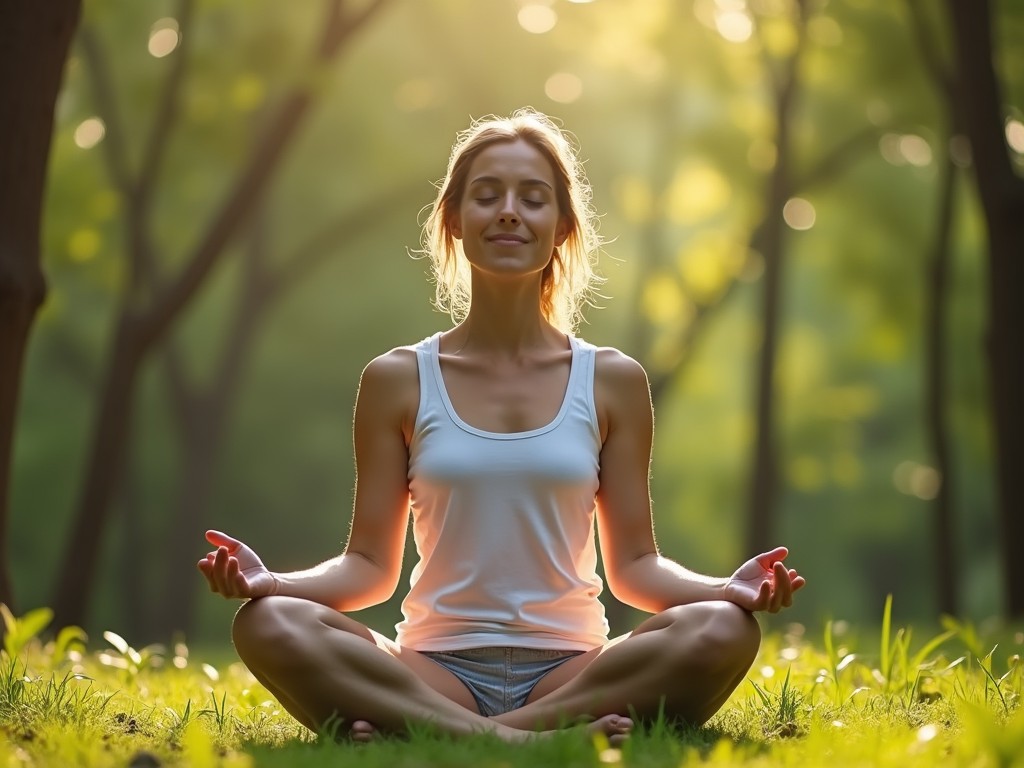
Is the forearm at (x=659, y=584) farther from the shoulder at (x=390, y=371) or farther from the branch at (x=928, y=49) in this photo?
the branch at (x=928, y=49)

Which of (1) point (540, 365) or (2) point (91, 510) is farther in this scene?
(2) point (91, 510)

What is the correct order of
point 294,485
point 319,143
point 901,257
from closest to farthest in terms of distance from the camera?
1. point 901,257
2. point 319,143
3. point 294,485

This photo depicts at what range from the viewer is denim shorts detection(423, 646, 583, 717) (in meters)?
4.13

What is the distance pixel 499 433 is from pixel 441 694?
2.64 ft

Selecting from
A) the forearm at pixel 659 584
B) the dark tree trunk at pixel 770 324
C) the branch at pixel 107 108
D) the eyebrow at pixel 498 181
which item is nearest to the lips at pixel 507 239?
the eyebrow at pixel 498 181

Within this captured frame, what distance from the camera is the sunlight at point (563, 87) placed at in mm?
16172

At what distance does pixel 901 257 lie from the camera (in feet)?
53.5

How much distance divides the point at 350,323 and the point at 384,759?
18.0m

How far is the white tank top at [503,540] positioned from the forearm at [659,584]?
0.38 feet

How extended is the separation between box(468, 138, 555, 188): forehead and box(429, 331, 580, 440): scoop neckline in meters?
0.54

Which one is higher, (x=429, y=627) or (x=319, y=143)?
(x=319, y=143)

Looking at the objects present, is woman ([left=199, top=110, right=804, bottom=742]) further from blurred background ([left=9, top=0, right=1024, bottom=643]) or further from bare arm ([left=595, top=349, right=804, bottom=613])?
blurred background ([left=9, top=0, right=1024, bottom=643])

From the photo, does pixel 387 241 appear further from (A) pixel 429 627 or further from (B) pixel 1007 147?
(A) pixel 429 627

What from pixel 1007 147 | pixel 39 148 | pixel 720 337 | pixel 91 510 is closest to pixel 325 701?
pixel 39 148
